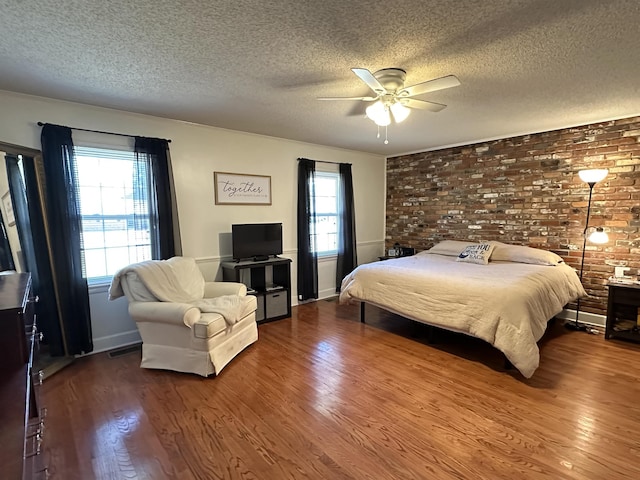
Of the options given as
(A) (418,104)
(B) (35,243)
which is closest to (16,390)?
(B) (35,243)

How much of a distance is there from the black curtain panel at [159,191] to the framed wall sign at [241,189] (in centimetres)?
59

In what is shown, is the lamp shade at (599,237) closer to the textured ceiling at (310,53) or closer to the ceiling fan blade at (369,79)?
the textured ceiling at (310,53)

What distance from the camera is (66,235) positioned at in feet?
9.74

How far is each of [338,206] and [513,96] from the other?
9.38 feet

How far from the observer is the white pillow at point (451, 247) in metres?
4.56

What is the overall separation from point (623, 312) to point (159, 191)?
5.13 metres

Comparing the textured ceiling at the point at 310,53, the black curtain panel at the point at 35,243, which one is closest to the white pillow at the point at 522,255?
the textured ceiling at the point at 310,53

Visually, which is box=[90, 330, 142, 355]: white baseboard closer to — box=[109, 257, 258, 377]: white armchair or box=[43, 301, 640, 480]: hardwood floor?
box=[43, 301, 640, 480]: hardwood floor

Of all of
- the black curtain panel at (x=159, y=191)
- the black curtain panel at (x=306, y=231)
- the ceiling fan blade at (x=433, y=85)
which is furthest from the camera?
the black curtain panel at (x=306, y=231)

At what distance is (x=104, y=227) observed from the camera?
3.28 meters

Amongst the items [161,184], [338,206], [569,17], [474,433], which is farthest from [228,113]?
[474,433]

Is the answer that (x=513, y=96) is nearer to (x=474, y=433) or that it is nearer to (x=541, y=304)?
(x=541, y=304)

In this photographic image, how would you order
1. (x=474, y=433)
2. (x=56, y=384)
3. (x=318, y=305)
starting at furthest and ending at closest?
(x=318, y=305) < (x=56, y=384) < (x=474, y=433)

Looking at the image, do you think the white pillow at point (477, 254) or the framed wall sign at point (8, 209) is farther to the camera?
the white pillow at point (477, 254)
